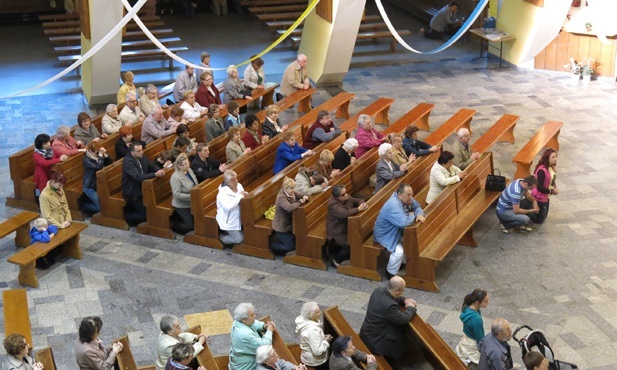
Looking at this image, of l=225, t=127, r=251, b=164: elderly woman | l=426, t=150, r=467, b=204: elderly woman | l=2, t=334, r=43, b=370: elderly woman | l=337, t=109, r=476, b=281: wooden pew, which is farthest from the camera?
l=225, t=127, r=251, b=164: elderly woman

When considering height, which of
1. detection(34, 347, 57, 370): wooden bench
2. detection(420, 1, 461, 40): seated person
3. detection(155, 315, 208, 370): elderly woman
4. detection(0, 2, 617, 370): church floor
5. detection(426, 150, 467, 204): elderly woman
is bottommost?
detection(0, 2, 617, 370): church floor

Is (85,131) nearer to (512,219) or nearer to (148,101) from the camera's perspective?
(148,101)

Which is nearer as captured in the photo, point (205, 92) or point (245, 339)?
point (245, 339)

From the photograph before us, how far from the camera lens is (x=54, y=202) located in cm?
1058

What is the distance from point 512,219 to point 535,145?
76.5 inches

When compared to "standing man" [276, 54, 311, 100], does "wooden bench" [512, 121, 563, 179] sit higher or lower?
lower

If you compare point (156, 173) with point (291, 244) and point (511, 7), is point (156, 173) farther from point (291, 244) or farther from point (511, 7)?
point (511, 7)

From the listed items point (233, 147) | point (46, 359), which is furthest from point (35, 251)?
point (233, 147)

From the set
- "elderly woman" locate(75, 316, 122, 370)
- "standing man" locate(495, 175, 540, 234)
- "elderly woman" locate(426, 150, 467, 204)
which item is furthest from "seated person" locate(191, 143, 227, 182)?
"elderly woman" locate(75, 316, 122, 370)

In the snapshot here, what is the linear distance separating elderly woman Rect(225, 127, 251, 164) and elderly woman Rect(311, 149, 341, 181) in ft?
3.71

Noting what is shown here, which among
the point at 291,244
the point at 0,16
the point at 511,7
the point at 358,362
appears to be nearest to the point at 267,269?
the point at 291,244

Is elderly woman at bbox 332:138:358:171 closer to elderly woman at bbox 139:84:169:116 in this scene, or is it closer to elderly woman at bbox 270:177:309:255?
elderly woman at bbox 270:177:309:255

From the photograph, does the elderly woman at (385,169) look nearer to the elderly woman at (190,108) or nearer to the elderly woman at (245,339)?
the elderly woman at (190,108)

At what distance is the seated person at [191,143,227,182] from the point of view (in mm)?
11398
